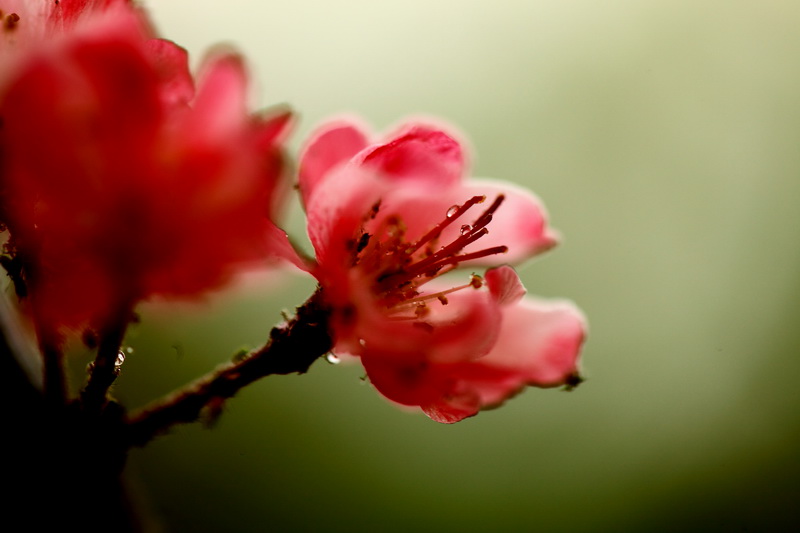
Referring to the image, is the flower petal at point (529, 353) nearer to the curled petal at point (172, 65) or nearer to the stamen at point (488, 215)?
the stamen at point (488, 215)

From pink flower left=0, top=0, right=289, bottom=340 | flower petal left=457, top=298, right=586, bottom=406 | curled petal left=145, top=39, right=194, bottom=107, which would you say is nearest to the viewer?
pink flower left=0, top=0, right=289, bottom=340

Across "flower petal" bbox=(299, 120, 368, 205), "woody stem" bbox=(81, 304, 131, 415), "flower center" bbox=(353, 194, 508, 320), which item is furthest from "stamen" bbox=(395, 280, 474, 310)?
"woody stem" bbox=(81, 304, 131, 415)

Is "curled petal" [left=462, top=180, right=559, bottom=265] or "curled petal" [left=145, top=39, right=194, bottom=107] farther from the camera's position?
"curled petal" [left=462, top=180, right=559, bottom=265]

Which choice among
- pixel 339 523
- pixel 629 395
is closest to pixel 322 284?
pixel 339 523

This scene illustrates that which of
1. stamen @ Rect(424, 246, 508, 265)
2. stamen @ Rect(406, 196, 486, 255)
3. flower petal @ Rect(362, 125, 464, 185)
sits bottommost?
stamen @ Rect(424, 246, 508, 265)

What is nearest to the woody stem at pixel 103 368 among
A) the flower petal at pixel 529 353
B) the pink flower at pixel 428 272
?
the pink flower at pixel 428 272

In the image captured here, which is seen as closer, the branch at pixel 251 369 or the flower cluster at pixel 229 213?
the flower cluster at pixel 229 213

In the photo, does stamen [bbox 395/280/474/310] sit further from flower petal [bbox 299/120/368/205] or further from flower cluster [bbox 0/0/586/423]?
flower petal [bbox 299/120/368/205]

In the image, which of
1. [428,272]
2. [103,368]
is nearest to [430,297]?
[428,272]
